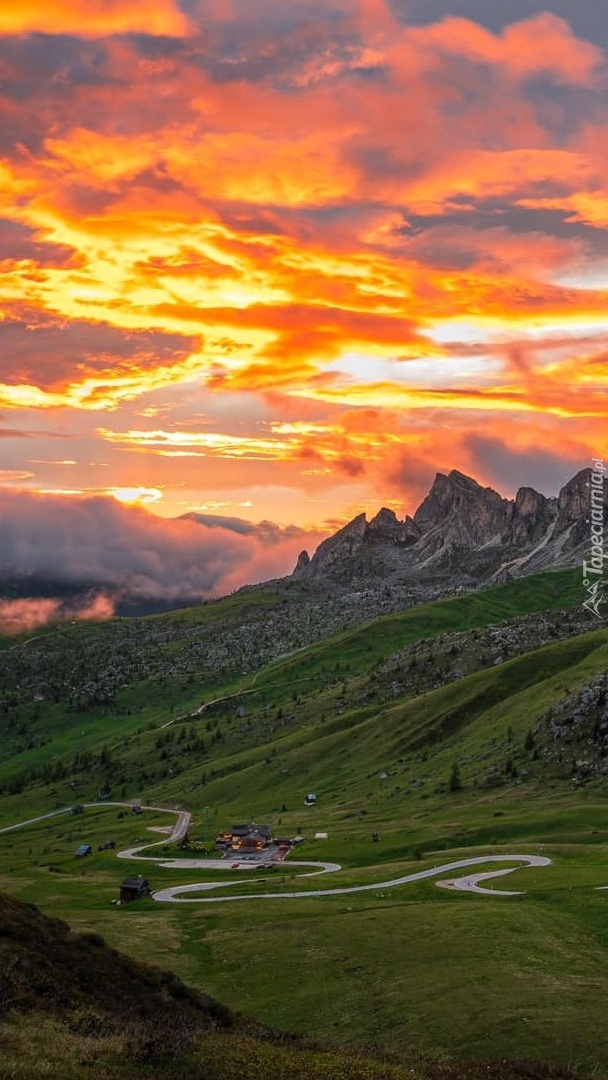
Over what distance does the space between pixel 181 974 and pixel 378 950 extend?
16.7 metres

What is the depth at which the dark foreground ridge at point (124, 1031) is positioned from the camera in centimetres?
3206

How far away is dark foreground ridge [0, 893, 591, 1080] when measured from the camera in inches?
1262

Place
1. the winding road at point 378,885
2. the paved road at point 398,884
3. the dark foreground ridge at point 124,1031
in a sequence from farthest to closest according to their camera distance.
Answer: the paved road at point 398,884
the winding road at point 378,885
the dark foreground ridge at point 124,1031

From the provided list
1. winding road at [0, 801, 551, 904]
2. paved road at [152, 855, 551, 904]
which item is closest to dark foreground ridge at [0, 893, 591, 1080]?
winding road at [0, 801, 551, 904]

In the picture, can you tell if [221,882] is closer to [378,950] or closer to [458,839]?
[458,839]

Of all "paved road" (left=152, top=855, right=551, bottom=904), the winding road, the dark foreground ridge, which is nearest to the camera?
the dark foreground ridge

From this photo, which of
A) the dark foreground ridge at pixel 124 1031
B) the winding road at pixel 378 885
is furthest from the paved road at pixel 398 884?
the dark foreground ridge at pixel 124 1031

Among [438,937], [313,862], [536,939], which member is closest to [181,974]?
[438,937]

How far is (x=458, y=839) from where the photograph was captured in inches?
5384

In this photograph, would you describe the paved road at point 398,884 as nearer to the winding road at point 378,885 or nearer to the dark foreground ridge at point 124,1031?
the winding road at point 378,885

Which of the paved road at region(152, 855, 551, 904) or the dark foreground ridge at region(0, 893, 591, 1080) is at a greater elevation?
the dark foreground ridge at region(0, 893, 591, 1080)

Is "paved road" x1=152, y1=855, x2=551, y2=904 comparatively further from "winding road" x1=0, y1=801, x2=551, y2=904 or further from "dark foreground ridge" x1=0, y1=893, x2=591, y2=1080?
"dark foreground ridge" x1=0, y1=893, x2=591, y2=1080

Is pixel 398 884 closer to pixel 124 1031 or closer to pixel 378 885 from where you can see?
pixel 378 885

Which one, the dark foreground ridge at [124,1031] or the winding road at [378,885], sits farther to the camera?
the winding road at [378,885]
